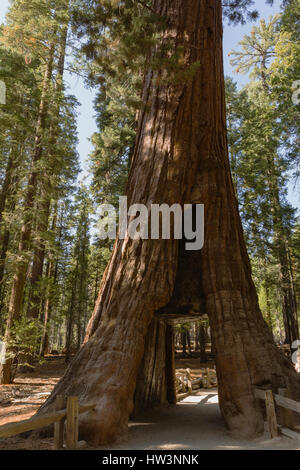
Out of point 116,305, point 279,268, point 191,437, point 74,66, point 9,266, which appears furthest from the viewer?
point 279,268

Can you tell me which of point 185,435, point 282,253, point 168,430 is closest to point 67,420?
point 185,435

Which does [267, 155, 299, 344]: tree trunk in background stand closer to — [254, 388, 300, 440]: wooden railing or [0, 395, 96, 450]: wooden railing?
[254, 388, 300, 440]: wooden railing

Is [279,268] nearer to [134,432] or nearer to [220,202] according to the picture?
[220,202]

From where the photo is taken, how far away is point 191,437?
18.1 feet

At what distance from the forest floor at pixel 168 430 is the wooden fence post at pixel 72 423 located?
0.34m

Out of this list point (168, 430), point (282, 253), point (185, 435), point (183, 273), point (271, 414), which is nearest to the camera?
point (271, 414)

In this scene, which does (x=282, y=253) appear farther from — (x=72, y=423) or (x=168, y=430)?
(x=72, y=423)

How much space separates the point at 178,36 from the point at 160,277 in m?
5.67

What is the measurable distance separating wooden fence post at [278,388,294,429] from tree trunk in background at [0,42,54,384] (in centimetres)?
838

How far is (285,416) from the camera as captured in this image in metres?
5.10

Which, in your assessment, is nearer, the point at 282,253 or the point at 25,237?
the point at 25,237

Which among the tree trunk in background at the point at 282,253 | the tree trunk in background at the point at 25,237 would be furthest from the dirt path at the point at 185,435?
the tree trunk in background at the point at 282,253

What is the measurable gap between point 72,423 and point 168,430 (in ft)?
7.99

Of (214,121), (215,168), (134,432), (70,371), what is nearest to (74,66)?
(214,121)
